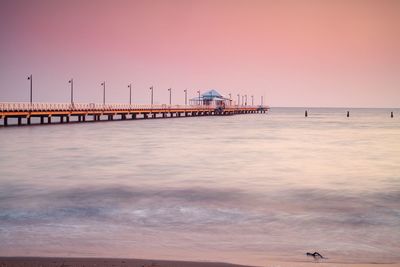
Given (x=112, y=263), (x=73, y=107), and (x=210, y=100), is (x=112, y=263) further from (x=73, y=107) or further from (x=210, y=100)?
(x=210, y=100)

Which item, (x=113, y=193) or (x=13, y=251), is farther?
(x=113, y=193)

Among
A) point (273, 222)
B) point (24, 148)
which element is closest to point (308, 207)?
point (273, 222)

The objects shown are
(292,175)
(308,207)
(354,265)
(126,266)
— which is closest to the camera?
(126,266)

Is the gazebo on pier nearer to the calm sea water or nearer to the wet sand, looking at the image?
the calm sea water

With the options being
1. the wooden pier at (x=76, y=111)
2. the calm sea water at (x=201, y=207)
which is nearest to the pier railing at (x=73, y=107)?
the wooden pier at (x=76, y=111)

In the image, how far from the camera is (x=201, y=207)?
13125 millimetres

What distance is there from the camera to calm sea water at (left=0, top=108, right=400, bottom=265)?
29.0 feet

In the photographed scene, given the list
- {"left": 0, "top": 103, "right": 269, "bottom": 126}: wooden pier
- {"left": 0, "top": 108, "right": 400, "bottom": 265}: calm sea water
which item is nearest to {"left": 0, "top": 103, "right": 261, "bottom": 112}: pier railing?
{"left": 0, "top": 103, "right": 269, "bottom": 126}: wooden pier

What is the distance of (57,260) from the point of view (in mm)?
7547

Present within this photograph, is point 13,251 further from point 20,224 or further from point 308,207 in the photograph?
point 308,207

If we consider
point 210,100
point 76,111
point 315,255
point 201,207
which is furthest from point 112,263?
point 210,100

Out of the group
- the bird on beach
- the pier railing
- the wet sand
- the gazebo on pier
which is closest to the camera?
the wet sand

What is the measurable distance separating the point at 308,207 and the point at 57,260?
7326mm

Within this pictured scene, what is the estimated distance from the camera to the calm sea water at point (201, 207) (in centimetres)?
885
